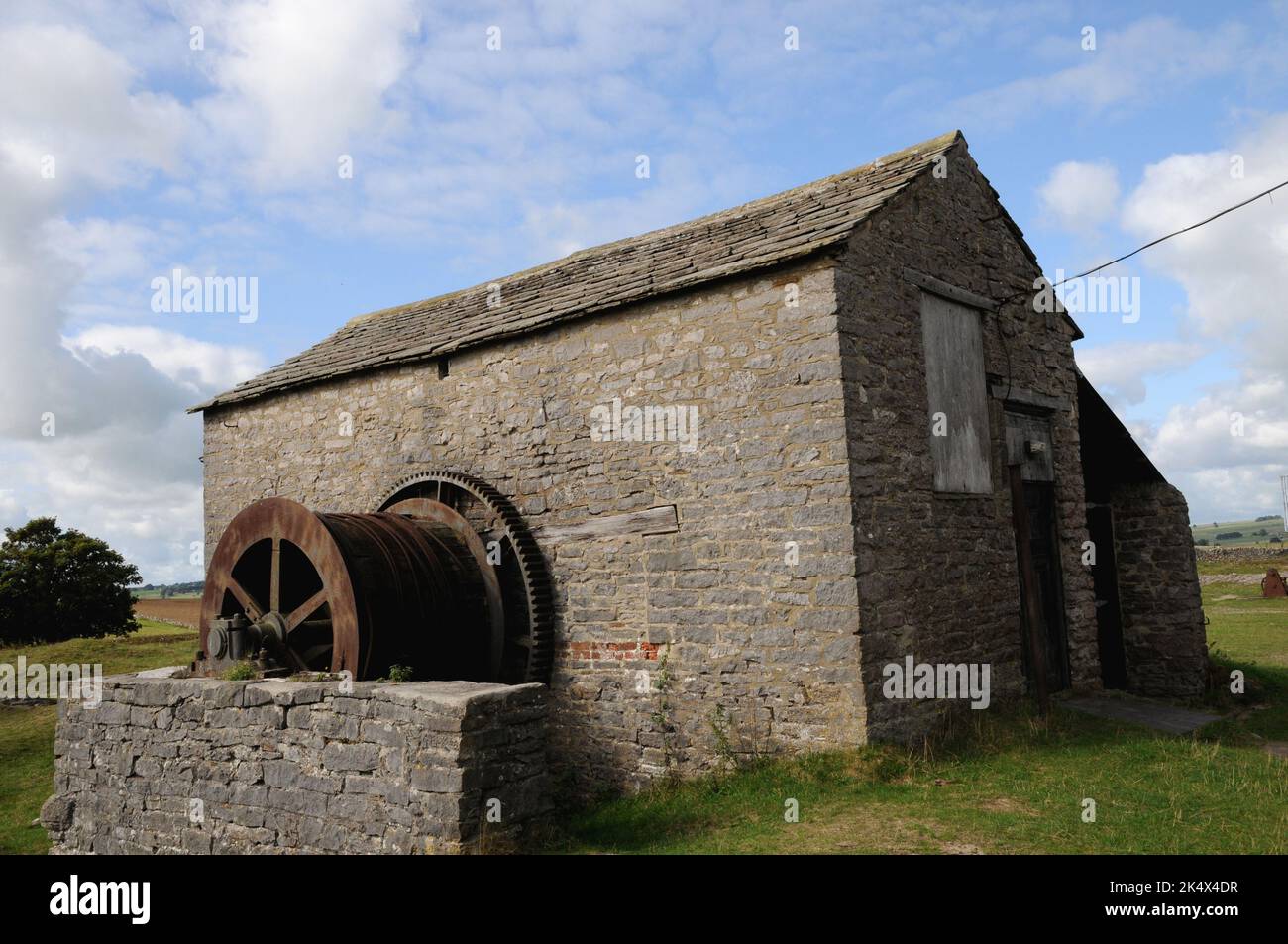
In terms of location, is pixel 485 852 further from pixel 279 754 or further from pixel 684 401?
pixel 684 401

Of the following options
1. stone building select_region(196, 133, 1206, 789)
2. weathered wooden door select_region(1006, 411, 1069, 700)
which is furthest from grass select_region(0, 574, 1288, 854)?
weathered wooden door select_region(1006, 411, 1069, 700)

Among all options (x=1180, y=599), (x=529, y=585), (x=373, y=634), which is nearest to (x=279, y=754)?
(x=373, y=634)

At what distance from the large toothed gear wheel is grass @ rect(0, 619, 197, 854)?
478 centimetres

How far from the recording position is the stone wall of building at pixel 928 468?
6984 millimetres

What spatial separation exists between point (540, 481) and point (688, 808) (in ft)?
11.8

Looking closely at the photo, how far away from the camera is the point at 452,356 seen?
9.88 metres

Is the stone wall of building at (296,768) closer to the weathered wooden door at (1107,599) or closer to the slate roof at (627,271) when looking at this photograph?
the slate roof at (627,271)

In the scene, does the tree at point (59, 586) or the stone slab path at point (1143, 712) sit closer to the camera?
the stone slab path at point (1143, 712)

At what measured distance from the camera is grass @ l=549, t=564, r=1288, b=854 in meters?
5.23

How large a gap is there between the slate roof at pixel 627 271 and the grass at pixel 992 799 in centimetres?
407

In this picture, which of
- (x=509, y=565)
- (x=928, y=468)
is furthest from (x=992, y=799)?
(x=509, y=565)

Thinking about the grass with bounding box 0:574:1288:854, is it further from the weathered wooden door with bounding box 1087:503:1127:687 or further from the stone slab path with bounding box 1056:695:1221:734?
the weathered wooden door with bounding box 1087:503:1127:687

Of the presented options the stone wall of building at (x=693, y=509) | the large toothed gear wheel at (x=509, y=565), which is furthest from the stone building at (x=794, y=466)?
the large toothed gear wheel at (x=509, y=565)

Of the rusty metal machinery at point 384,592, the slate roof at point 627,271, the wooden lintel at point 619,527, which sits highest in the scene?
the slate roof at point 627,271
